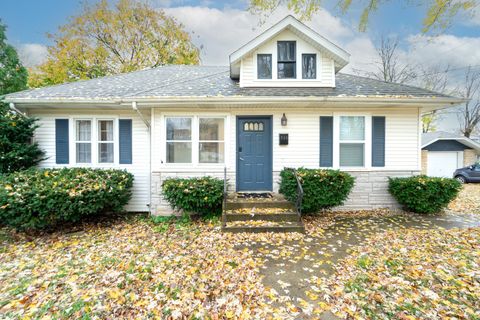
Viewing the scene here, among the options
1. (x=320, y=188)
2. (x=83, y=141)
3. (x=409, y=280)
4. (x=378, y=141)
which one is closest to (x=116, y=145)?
(x=83, y=141)

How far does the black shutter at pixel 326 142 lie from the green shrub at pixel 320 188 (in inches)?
30.2

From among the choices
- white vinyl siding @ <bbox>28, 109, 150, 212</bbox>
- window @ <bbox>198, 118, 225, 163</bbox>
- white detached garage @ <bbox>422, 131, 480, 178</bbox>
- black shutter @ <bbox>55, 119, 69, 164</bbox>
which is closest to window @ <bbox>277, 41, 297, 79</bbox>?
window @ <bbox>198, 118, 225, 163</bbox>

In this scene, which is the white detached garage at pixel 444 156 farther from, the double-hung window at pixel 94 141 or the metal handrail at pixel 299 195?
the double-hung window at pixel 94 141

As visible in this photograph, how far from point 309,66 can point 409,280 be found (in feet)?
19.2

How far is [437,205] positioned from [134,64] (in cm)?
1843

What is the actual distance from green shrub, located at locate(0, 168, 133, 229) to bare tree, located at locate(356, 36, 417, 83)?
20.6 m

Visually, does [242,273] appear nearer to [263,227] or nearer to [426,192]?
[263,227]

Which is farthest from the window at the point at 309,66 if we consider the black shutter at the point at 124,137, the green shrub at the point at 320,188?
the black shutter at the point at 124,137

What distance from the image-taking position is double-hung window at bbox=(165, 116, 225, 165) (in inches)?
237

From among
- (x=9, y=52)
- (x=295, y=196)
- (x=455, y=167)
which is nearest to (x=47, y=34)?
(x=9, y=52)

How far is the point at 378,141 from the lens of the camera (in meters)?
6.11

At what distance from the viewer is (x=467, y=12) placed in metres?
4.47

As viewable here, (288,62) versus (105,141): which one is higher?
(288,62)

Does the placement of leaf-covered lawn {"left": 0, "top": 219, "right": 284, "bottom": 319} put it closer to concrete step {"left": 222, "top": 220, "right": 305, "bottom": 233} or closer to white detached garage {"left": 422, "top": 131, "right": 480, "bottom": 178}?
concrete step {"left": 222, "top": 220, "right": 305, "bottom": 233}
